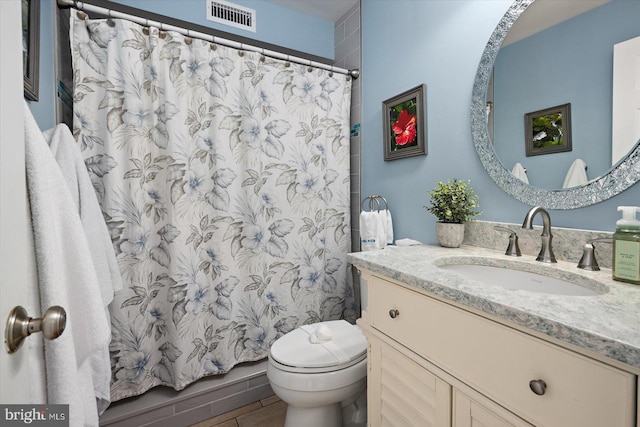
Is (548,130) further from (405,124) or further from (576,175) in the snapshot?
(405,124)

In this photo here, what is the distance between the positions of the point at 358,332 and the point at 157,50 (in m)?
1.73

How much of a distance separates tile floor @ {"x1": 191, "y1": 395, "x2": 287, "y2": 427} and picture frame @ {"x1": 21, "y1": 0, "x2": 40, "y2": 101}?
1.65 metres

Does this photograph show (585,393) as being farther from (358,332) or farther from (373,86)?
(373,86)

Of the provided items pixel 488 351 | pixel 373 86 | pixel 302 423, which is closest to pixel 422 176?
pixel 373 86

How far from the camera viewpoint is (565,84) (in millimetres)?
959

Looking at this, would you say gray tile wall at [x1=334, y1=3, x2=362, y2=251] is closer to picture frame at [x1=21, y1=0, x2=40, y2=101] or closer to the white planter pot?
the white planter pot

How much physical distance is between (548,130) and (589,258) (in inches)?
17.6

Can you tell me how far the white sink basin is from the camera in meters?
0.78

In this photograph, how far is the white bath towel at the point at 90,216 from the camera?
1.01 meters

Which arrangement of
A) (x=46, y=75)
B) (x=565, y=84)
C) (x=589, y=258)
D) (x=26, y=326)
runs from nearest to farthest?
(x=26, y=326) < (x=589, y=258) < (x=565, y=84) < (x=46, y=75)

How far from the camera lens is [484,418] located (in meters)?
0.64

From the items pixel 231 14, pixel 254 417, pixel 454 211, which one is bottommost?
pixel 254 417
